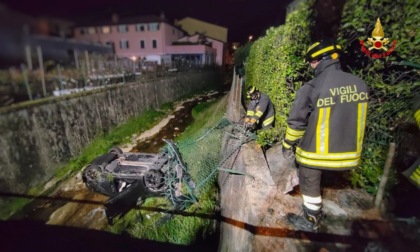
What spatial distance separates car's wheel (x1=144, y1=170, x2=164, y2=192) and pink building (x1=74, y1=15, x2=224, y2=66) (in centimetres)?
253

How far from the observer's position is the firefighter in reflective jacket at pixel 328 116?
2252 mm

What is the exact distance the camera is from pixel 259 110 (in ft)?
16.3

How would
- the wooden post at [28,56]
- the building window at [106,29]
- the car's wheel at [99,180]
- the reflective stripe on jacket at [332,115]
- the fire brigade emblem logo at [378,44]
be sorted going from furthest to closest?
the car's wheel at [99,180] < the fire brigade emblem logo at [378,44] < the reflective stripe on jacket at [332,115] < the building window at [106,29] < the wooden post at [28,56]

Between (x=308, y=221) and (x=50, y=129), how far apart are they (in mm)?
7696

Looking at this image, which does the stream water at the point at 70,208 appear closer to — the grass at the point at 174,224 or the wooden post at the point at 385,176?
the grass at the point at 174,224

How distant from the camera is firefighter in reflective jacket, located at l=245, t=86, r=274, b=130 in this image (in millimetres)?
4905

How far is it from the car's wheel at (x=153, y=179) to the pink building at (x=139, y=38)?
2.53 metres

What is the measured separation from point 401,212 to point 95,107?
9.73 m

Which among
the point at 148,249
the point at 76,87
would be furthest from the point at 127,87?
the point at 148,249

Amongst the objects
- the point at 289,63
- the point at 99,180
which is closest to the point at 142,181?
the point at 99,180

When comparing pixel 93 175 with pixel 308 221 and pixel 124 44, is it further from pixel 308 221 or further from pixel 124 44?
pixel 308 221

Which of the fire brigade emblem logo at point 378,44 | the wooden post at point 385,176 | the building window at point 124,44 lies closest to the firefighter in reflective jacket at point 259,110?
the fire brigade emblem logo at point 378,44

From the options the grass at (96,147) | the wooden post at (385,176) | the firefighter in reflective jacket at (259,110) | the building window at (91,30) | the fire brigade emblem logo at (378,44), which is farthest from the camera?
the grass at (96,147)

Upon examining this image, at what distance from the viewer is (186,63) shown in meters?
20.8
